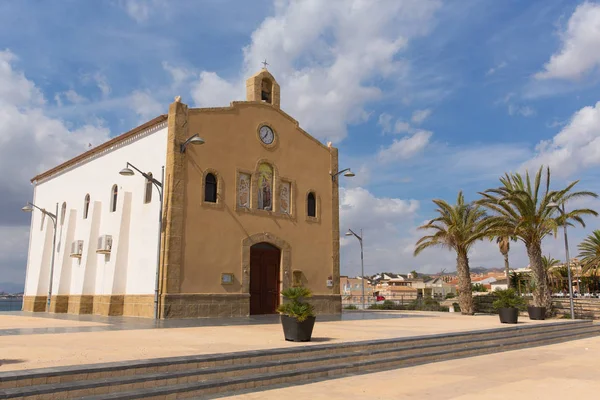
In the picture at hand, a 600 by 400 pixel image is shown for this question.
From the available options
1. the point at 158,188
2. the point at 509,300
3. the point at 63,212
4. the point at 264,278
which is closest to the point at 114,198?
the point at 158,188

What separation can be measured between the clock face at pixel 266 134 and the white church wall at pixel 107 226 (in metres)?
4.64

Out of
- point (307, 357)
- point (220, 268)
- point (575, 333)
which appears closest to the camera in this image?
point (307, 357)

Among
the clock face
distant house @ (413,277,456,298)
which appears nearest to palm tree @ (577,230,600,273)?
the clock face

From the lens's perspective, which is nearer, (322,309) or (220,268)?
(220,268)

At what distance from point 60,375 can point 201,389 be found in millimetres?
2049

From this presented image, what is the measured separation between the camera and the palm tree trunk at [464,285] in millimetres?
29562

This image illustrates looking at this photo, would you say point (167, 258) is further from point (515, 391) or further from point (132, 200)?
point (515, 391)

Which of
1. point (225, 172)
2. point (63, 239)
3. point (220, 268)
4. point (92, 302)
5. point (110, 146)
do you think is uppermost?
point (110, 146)

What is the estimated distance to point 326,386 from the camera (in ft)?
28.6

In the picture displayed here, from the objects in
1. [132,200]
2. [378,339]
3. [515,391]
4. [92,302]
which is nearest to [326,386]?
[515,391]

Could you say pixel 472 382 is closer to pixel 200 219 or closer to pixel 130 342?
pixel 130 342

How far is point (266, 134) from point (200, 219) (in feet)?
18.5

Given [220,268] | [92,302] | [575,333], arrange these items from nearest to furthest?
[575,333] → [220,268] → [92,302]

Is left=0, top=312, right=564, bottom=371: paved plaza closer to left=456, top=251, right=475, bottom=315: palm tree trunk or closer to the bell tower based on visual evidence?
the bell tower
